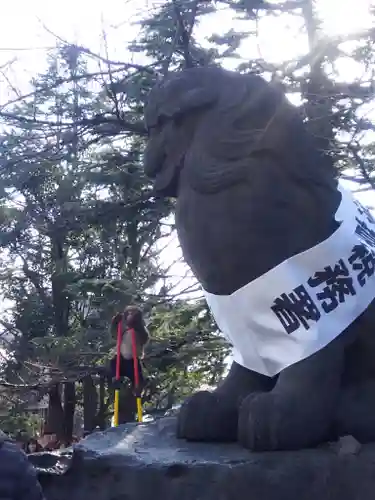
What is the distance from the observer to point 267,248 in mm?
1757

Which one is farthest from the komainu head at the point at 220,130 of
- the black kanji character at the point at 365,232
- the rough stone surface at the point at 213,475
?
the rough stone surface at the point at 213,475

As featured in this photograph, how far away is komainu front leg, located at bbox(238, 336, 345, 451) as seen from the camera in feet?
5.12

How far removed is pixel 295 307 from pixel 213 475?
0.52 m

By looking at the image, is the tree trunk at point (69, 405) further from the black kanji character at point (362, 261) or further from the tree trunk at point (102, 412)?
the black kanji character at point (362, 261)

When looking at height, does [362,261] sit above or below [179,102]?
below

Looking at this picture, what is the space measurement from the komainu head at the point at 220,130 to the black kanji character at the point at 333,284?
0.91 ft

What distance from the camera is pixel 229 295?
5.90ft

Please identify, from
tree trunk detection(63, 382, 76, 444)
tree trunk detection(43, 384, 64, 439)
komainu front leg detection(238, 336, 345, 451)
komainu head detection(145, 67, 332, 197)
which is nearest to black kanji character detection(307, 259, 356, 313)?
komainu front leg detection(238, 336, 345, 451)

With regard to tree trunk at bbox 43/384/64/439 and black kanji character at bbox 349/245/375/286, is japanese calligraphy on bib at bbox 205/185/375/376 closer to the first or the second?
black kanji character at bbox 349/245/375/286

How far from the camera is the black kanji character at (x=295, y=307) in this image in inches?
69.1

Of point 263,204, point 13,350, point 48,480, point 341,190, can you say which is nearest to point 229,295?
point 263,204

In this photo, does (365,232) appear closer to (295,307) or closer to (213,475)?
(295,307)

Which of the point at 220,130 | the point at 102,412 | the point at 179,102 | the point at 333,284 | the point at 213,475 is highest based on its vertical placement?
the point at 179,102

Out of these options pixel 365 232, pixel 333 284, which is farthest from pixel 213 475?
pixel 365 232
